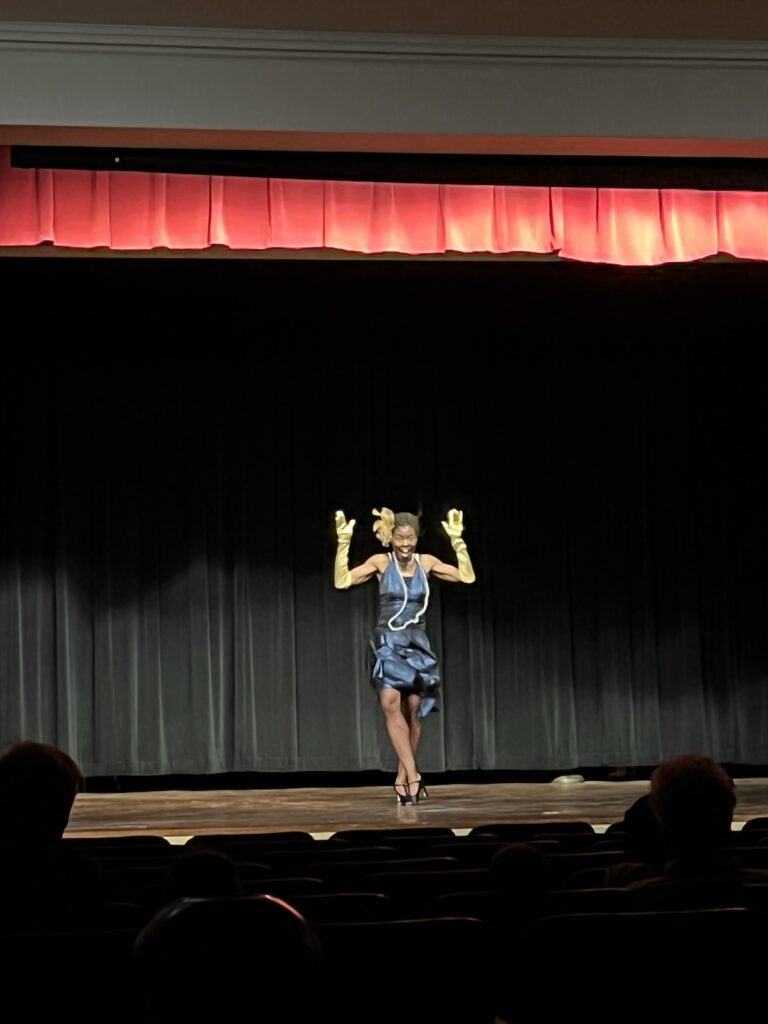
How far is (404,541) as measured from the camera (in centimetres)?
826

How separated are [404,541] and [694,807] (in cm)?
586

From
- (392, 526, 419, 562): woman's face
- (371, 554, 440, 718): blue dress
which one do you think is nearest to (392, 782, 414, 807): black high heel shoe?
(371, 554, 440, 718): blue dress

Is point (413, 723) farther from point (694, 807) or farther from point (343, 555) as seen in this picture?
point (694, 807)

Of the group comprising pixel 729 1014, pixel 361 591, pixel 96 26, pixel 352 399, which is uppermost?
pixel 96 26

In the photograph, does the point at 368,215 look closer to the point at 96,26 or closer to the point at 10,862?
the point at 96,26

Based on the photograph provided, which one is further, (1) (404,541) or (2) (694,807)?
(1) (404,541)

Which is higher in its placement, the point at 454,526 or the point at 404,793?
the point at 454,526

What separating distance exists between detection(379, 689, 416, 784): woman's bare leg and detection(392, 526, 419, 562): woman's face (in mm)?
858

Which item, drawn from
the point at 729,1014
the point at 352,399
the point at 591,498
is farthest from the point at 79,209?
the point at 729,1014

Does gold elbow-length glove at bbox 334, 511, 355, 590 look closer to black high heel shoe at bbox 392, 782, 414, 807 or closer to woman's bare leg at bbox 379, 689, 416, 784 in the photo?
woman's bare leg at bbox 379, 689, 416, 784

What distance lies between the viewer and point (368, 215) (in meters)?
7.55

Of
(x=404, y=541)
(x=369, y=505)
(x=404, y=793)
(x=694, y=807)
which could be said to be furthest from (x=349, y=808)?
(x=694, y=807)

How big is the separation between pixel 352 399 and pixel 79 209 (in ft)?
11.2

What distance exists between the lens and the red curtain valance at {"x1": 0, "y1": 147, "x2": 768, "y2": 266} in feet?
24.0
